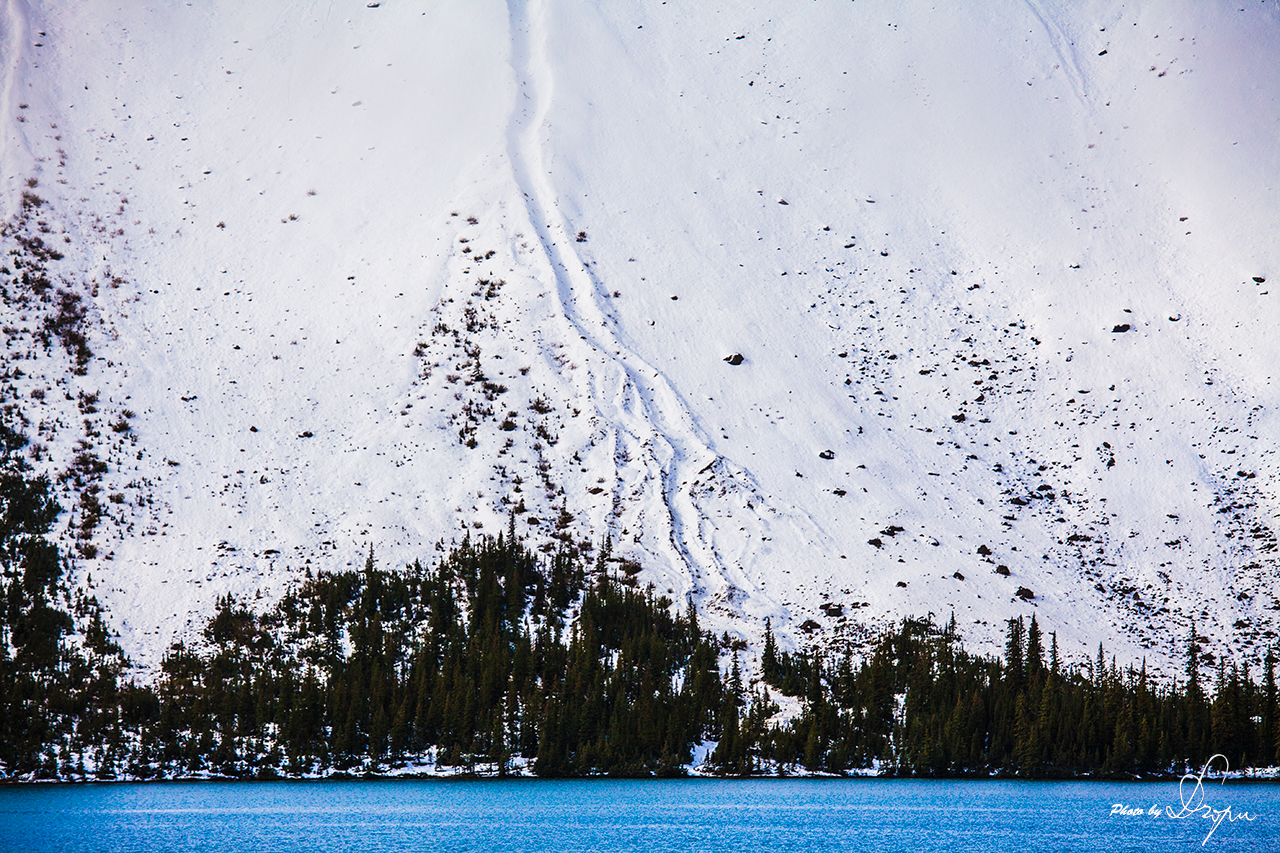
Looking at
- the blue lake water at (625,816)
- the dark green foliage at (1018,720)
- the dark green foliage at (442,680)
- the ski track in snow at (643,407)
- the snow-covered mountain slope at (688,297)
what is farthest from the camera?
the snow-covered mountain slope at (688,297)

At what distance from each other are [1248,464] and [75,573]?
101 meters

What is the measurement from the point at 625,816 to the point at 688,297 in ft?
249

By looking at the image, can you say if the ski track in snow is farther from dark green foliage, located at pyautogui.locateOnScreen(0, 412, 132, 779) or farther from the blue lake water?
dark green foliage, located at pyautogui.locateOnScreen(0, 412, 132, 779)

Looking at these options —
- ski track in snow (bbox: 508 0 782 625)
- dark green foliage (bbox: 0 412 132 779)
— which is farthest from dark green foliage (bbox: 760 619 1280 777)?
dark green foliage (bbox: 0 412 132 779)

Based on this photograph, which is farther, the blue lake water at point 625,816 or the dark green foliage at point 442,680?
the dark green foliage at point 442,680

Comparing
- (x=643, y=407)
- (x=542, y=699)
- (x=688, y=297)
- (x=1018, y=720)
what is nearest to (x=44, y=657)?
(x=542, y=699)

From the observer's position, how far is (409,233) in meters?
138

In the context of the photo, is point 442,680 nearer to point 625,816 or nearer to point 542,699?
point 542,699

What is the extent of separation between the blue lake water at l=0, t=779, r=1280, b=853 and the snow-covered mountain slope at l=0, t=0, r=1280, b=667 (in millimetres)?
19343

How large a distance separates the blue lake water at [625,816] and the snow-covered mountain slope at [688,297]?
63.5 feet

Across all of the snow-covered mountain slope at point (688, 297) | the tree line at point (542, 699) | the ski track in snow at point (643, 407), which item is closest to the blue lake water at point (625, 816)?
the tree line at point (542, 699)

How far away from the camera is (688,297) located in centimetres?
13200

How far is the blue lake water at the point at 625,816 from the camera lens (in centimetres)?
5572

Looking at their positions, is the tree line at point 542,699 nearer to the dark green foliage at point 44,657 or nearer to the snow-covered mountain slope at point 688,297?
the dark green foliage at point 44,657
